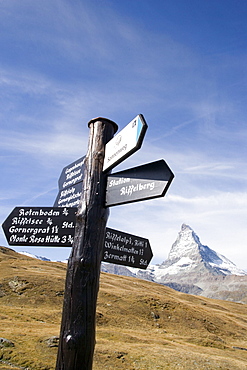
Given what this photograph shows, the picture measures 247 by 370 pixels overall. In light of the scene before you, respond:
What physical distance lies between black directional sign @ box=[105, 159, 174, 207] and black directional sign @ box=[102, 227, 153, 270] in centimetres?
138

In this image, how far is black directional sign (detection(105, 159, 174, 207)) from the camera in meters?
4.37

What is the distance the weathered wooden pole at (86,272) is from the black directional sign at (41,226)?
3.79 feet

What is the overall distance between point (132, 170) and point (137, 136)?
731 mm

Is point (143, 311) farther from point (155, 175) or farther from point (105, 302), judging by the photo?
point (155, 175)

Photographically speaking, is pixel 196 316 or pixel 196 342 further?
pixel 196 316

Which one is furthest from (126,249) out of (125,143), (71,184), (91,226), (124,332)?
(124,332)

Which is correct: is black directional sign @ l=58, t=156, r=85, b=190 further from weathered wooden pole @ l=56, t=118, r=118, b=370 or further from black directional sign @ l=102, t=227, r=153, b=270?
black directional sign @ l=102, t=227, r=153, b=270

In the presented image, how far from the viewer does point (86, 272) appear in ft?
15.1

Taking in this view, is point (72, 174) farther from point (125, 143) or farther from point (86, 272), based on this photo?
point (86, 272)

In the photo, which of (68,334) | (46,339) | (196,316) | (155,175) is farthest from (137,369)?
(196,316)

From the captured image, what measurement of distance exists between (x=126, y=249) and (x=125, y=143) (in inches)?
99.2

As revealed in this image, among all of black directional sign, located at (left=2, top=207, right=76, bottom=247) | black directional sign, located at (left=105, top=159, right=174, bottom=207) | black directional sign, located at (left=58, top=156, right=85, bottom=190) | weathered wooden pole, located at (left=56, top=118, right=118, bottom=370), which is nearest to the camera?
weathered wooden pole, located at (left=56, top=118, right=118, bottom=370)

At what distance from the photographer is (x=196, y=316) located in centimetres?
4116

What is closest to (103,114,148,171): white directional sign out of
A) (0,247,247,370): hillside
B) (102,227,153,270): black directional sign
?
(102,227,153,270): black directional sign
